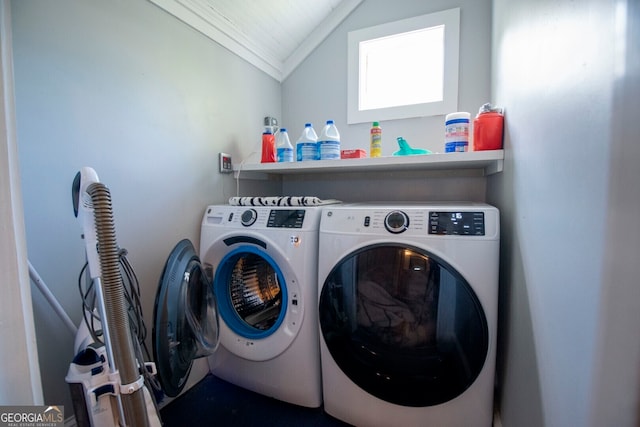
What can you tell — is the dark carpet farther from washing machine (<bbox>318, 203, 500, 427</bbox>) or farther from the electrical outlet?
the electrical outlet

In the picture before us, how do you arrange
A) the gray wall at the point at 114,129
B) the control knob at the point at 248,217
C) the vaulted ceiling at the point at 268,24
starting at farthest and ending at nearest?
the vaulted ceiling at the point at 268,24
the control knob at the point at 248,217
the gray wall at the point at 114,129

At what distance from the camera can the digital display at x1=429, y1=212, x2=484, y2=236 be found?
0.95 m

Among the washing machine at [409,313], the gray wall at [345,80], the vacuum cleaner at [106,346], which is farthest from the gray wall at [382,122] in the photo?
the vacuum cleaner at [106,346]

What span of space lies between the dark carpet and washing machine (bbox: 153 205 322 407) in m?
0.06

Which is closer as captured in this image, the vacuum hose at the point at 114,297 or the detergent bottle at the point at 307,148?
the vacuum hose at the point at 114,297

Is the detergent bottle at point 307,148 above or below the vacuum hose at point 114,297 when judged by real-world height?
above

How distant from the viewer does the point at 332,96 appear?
Result: 1.92m

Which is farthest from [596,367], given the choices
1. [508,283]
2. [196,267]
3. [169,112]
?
[169,112]

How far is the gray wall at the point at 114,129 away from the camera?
884mm

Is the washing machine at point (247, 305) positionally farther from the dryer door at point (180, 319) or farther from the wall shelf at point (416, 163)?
the wall shelf at point (416, 163)

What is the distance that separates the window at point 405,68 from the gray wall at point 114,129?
32.7 inches

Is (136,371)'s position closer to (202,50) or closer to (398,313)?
(398,313)

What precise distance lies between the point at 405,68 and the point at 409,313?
1.53 m

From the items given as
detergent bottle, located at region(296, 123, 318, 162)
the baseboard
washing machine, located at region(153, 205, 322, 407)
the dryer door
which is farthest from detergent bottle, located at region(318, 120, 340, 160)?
the baseboard
